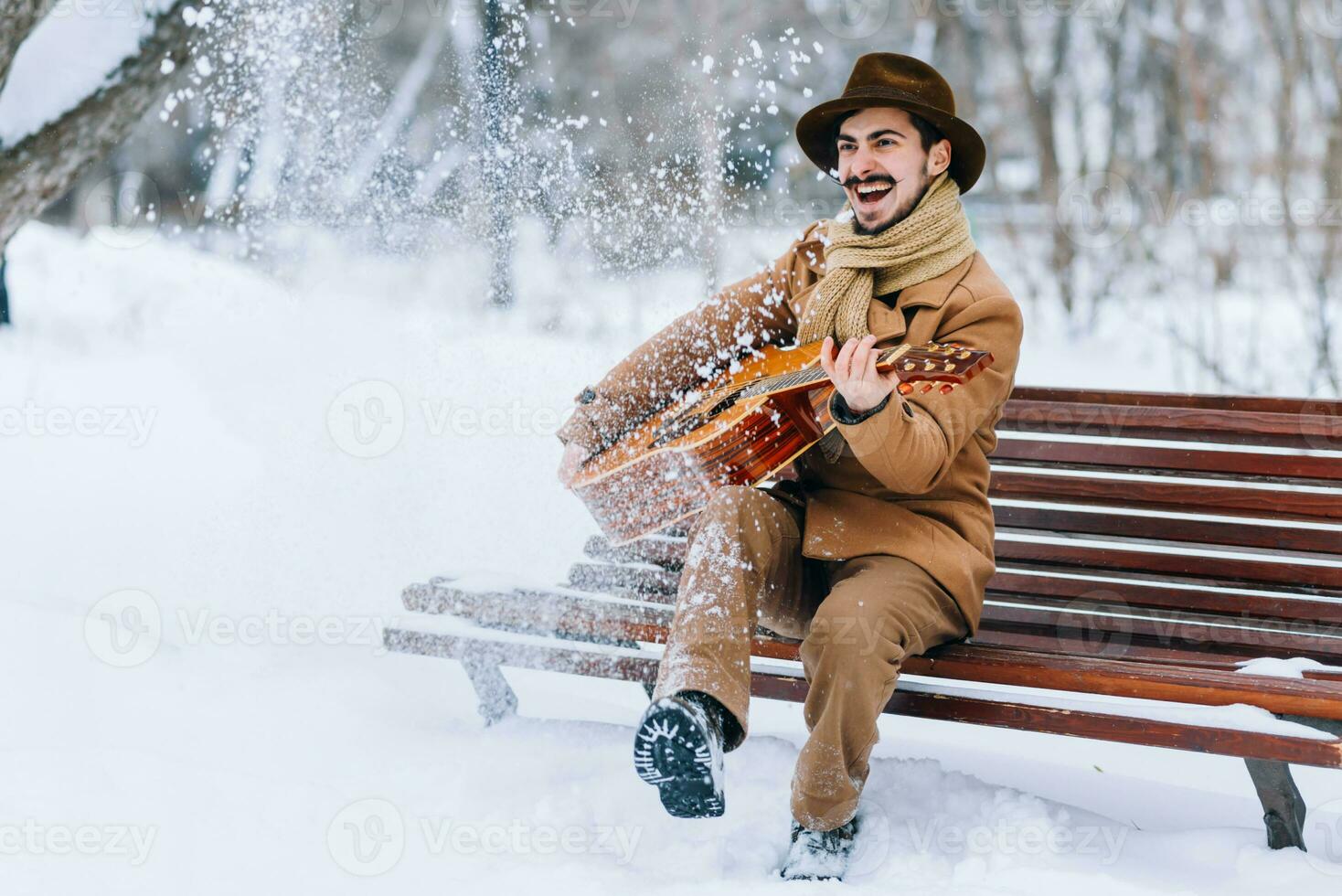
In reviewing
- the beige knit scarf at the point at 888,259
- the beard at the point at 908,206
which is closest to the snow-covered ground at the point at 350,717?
the beige knit scarf at the point at 888,259

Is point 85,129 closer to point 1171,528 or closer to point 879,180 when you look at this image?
point 879,180

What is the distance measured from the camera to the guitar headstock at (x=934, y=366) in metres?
2.31

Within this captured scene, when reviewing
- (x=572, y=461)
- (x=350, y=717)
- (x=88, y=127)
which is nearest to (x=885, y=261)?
(x=572, y=461)

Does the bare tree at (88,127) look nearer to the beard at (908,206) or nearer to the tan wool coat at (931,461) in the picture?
the tan wool coat at (931,461)

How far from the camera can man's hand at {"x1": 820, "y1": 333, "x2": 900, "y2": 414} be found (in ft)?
7.68

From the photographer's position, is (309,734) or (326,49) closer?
(309,734)

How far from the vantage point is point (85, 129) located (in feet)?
18.0

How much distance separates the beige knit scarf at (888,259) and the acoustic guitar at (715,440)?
4.3 inches

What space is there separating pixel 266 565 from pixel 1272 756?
3.33 meters

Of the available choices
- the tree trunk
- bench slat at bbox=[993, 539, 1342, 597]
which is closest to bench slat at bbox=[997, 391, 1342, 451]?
bench slat at bbox=[993, 539, 1342, 597]

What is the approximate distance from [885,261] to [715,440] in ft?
1.87

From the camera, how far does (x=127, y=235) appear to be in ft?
30.1

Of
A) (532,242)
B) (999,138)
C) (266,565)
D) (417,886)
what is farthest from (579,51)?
(417,886)

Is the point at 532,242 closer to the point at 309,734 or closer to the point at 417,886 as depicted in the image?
the point at 309,734
